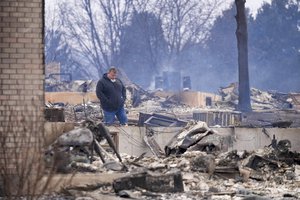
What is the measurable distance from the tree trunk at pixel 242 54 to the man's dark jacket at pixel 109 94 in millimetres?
11346

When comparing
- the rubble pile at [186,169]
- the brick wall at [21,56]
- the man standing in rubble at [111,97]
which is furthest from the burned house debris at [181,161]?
the man standing in rubble at [111,97]

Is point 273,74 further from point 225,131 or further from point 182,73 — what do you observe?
point 225,131

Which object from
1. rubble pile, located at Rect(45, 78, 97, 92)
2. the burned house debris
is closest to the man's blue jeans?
the burned house debris

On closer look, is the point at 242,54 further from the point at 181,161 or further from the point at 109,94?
the point at 181,161

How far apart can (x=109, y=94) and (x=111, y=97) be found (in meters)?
0.11

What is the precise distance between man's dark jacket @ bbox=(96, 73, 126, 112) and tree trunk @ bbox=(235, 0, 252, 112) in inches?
447

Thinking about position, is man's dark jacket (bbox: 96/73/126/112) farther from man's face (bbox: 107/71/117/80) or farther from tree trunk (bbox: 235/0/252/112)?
tree trunk (bbox: 235/0/252/112)

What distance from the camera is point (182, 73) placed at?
214 feet

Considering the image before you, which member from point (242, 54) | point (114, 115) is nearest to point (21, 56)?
point (114, 115)

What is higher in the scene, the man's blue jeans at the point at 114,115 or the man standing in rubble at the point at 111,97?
the man standing in rubble at the point at 111,97

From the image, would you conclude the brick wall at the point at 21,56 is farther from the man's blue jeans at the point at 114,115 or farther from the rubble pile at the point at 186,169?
the man's blue jeans at the point at 114,115

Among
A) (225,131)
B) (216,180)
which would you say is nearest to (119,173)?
(216,180)

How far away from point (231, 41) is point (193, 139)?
5149 cm

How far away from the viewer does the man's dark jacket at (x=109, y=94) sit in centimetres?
1750
